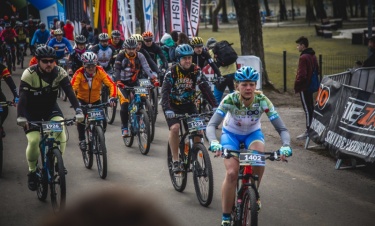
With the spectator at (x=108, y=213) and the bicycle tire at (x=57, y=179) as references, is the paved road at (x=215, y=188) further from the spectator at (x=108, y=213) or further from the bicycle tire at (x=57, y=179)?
the spectator at (x=108, y=213)

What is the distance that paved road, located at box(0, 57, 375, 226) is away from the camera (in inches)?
288

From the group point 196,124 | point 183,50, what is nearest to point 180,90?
point 183,50

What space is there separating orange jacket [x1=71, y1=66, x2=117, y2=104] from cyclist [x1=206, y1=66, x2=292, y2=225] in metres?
3.66

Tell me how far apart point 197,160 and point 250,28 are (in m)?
11.8

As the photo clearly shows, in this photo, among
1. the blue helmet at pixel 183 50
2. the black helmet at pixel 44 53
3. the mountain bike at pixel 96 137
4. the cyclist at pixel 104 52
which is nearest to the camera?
the black helmet at pixel 44 53

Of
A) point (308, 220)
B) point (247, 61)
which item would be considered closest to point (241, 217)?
point (308, 220)

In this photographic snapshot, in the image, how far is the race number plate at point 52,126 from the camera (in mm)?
7395

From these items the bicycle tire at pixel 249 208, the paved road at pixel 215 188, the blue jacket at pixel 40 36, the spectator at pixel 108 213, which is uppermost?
the blue jacket at pixel 40 36

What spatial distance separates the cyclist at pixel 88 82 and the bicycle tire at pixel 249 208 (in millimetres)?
4085

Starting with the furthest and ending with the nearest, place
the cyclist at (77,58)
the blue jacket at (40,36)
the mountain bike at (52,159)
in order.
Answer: the blue jacket at (40,36) → the cyclist at (77,58) → the mountain bike at (52,159)

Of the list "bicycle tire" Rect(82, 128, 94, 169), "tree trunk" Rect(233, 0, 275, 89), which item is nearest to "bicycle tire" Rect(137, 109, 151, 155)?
"bicycle tire" Rect(82, 128, 94, 169)

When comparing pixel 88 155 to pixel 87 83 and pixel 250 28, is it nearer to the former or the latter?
pixel 87 83

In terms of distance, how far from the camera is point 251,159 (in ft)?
19.1

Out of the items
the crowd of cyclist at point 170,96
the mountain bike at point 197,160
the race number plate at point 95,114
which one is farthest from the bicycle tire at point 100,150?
the mountain bike at point 197,160
